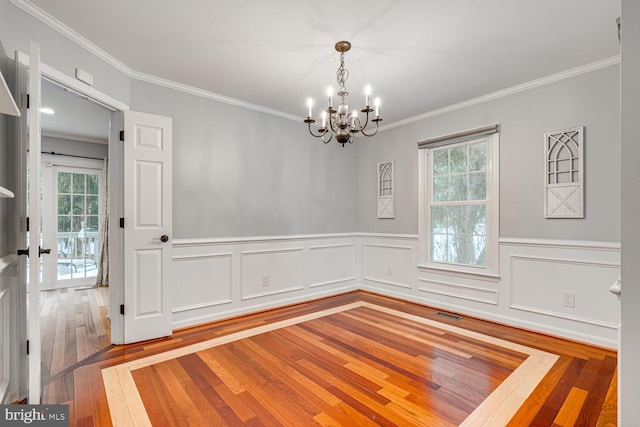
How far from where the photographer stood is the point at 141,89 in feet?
9.98

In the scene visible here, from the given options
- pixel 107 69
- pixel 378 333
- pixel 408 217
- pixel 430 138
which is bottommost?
pixel 378 333

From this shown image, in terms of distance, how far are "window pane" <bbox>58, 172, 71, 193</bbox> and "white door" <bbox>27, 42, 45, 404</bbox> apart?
164 inches

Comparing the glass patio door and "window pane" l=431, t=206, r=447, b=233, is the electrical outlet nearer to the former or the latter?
"window pane" l=431, t=206, r=447, b=233

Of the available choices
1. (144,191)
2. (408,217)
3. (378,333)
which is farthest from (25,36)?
(408,217)

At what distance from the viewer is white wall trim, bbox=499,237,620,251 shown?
2748mm

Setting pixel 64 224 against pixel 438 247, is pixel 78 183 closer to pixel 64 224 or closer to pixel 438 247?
pixel 64 224

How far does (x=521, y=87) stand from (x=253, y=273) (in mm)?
3540

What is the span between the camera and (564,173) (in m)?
3.00

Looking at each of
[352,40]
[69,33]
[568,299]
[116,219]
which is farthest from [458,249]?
[69,33]

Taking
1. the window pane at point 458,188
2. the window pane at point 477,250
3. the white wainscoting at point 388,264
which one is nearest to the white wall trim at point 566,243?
the window pane at point 477,250

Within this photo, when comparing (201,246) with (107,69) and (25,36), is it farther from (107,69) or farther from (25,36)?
(25,36)

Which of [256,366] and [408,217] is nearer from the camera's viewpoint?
[256,366]

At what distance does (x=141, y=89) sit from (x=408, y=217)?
343 cm

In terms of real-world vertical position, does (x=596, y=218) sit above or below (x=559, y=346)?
above
